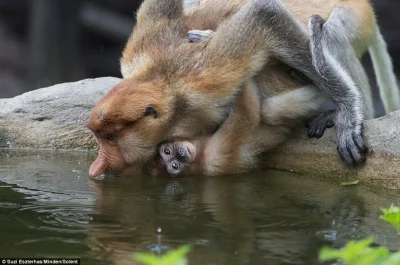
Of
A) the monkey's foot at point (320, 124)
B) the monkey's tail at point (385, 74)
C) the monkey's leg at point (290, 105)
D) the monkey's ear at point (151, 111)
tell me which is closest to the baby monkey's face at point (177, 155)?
the monkey's ear at point (151, 111)

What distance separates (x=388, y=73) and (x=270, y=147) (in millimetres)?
1758

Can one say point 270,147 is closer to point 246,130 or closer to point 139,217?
point 246,130

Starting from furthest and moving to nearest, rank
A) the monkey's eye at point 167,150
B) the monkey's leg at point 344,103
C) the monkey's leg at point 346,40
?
the monkey's leg at point 346,40
the monkey's eye at point 167,150
the monkey's leg at point 344,103

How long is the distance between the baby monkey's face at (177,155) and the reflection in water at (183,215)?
0.13 meters

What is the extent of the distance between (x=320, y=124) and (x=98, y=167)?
1.85m

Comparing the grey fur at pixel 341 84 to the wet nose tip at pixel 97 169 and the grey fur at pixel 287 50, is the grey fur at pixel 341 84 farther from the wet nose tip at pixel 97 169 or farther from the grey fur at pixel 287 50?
the wet nose tip at pixel 97 169

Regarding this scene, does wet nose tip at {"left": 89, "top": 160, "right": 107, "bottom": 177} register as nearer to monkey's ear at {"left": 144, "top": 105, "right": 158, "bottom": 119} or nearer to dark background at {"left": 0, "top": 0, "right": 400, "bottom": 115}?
monkey's ear at {"left": 144, "top": 105, "right": 158, "bottom": 119}

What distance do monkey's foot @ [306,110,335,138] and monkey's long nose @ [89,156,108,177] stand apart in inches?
67.7

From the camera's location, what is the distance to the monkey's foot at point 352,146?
6469 mm

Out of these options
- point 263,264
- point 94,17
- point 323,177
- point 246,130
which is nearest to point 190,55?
point 246,130

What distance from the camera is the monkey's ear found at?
6.21 metres

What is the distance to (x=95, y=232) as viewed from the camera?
501 centimetres

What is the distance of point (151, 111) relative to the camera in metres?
6.24

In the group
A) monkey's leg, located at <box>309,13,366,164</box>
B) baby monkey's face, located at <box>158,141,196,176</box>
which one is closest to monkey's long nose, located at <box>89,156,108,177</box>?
baby monkey's face, located at <box>158,141,196,176</box>
